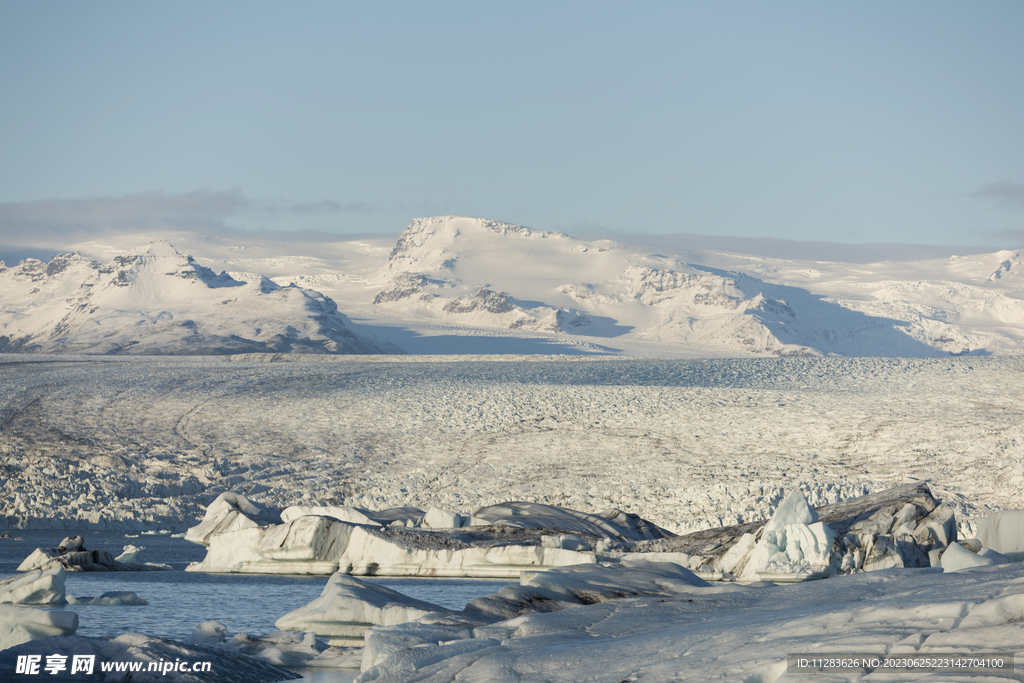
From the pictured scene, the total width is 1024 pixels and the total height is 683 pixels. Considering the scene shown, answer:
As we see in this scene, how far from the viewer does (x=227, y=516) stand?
62.1 feet

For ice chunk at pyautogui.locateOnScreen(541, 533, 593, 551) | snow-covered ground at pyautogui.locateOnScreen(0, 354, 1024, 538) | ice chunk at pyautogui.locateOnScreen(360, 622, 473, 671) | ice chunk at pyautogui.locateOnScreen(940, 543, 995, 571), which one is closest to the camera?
ice chunk at pyautogui.locateOnScreen(360, 622, 473, 671)

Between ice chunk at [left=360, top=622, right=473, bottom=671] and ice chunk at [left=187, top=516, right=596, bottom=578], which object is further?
ice chunk at [left=187, top=516, right=596, bottom=578]

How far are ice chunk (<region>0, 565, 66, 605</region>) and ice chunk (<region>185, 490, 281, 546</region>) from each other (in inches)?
323

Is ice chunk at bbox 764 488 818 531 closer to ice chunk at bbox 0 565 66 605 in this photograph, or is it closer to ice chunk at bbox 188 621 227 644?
ice chunk at bbox 188 621 227 644

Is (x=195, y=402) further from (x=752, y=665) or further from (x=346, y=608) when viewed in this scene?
(x=752, y=665)

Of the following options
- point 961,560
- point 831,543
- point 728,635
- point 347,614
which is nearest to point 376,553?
point 347,614

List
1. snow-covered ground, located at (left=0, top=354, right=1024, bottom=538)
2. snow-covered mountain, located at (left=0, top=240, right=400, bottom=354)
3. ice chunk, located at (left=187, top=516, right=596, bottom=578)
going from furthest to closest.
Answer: snow-covered mountain, located at (left=0, top=240, right=400, bottom=354) < snow-covered ground, located at (left=0, top=354, right=1024, bottom=538) < ice chunk, located at (left=187, top=516, right=596, bottom=578)

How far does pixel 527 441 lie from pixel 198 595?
47.3ft

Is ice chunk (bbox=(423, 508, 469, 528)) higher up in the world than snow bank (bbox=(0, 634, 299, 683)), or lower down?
lower down

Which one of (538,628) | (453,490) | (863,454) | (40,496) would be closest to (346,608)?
(538,628)

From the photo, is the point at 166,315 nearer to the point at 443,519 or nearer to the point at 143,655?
the point at 443,519

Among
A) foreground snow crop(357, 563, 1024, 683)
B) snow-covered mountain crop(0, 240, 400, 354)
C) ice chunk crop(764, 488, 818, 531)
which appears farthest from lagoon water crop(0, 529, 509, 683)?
snow-covered mountain crop(0, 240, 400, 354)

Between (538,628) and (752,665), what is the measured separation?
228cm

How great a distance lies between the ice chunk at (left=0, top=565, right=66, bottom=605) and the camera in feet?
31.3
